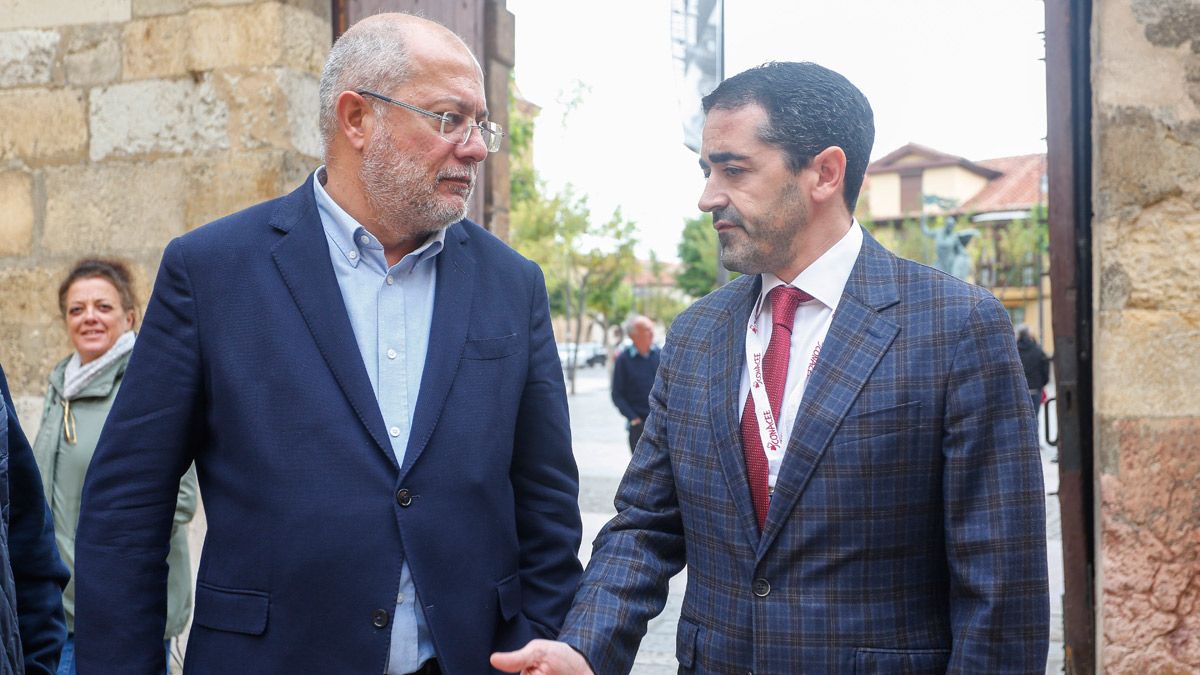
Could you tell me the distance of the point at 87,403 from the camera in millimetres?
3977

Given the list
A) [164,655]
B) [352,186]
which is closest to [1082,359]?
[352,186]

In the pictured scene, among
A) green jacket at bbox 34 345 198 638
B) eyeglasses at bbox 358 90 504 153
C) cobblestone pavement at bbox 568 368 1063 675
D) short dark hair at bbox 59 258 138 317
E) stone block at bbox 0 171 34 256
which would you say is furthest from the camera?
cobblestone pavement at bbox 568 368 1063 675

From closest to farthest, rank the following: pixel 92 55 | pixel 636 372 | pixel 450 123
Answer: pixel 450 123, pixel 92 55, pixel 636 372

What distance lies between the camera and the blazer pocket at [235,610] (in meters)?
2.13

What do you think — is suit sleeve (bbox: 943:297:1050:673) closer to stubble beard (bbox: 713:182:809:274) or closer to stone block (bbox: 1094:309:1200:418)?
stubble beard (bbox: 713:182:809:274)

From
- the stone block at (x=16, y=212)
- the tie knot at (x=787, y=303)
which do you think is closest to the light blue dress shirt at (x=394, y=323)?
the tie knot at (x=787, y=303)

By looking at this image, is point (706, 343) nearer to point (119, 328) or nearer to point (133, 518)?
point (133, 518)

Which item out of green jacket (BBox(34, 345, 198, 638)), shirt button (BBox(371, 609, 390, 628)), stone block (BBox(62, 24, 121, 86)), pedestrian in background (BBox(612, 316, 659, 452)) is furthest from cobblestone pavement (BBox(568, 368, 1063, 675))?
stone block (BBox(62, 24, 121, 86))

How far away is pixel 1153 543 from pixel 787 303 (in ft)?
6.30

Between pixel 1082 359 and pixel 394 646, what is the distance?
8.78 ft

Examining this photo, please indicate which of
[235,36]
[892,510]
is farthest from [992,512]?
[235,36]

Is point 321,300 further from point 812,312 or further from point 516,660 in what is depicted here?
point 812,312

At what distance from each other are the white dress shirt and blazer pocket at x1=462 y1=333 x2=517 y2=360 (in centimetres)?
45

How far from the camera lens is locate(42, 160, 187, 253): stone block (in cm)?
503
